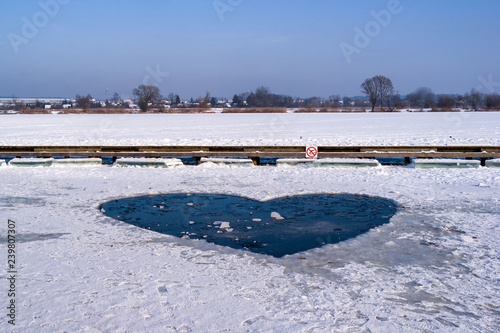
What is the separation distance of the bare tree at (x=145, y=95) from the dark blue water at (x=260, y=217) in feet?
360

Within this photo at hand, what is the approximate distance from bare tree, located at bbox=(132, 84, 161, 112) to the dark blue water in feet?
360

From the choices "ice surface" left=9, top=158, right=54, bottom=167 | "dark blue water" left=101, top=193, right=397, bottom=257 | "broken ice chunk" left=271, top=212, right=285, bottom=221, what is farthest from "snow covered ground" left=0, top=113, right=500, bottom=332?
"ice surface" left=9, top=158, right=54, bottom=167

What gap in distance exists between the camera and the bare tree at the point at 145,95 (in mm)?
117450

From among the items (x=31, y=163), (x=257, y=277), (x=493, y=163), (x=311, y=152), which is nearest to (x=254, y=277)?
(x=257, y=277)

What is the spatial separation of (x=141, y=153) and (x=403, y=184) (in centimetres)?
1063

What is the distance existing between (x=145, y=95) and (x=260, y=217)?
380ft

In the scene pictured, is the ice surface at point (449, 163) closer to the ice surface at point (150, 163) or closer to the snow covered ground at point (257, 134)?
the snow covered ground at point (257, 134)

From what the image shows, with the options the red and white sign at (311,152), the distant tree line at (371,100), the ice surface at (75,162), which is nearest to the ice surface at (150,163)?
the ice surface at (75,162)

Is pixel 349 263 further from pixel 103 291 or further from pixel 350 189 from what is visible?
pixel 350 189

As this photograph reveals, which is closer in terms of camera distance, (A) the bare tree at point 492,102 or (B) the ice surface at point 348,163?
(B) the ice surface at point 348,163

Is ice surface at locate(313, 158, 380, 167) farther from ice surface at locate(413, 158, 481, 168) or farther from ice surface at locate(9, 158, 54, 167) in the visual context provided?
ice surface at locate(9, 158, 54, 167)

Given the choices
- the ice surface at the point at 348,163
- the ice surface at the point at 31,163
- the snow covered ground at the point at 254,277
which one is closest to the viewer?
the snow covered ground at the point at 254,277

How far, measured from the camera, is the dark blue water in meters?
7.96

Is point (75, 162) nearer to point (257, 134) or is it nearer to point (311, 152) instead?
point (311, 152)
